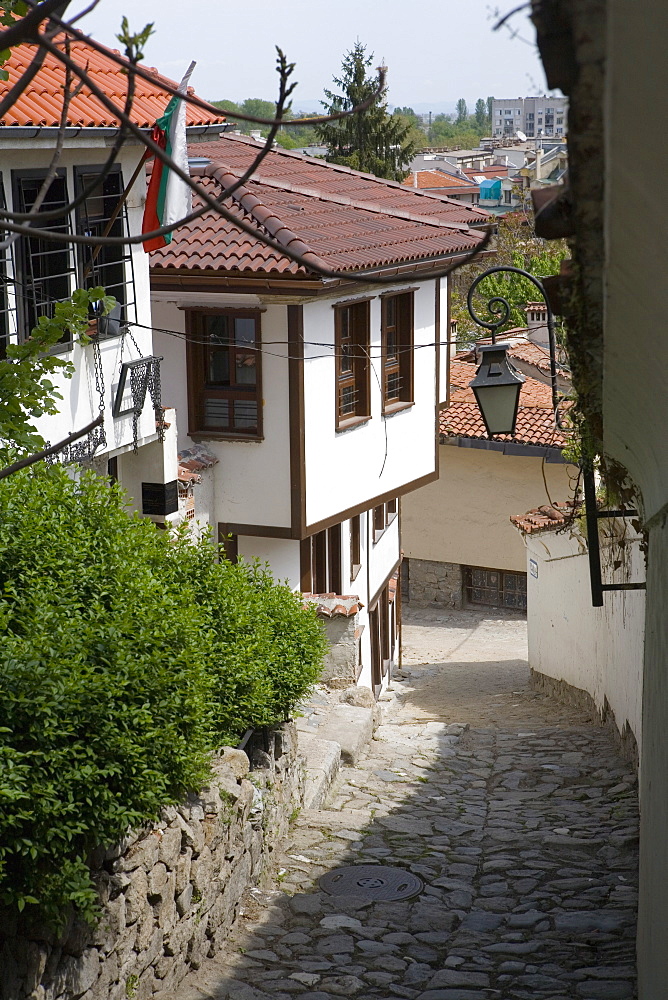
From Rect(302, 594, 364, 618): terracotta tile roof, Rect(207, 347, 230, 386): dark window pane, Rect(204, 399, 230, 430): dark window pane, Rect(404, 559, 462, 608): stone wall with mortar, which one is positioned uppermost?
Rect(207, 347, 230, 386): dark window pane

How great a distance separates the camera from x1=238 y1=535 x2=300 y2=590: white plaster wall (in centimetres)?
1349

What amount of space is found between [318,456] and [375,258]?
239cm

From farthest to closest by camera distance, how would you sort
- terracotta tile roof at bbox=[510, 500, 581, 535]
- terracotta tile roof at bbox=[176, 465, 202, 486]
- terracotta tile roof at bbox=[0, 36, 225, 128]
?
terracotta tile roof at bbox=[510, 500, 581, 535] < terracotta tile roof at bbox=[176, 465, 202, 486] < terracotta tile roof at bbox=[0, 36, 225, 128]

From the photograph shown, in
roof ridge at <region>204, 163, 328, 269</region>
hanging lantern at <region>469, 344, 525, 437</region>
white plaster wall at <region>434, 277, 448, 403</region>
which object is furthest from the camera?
white plaster wall at <region>434, 277, 448, 403</region>

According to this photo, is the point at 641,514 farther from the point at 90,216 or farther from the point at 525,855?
the point at 90,216

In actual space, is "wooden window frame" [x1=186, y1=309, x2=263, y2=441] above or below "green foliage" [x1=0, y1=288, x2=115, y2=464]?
below

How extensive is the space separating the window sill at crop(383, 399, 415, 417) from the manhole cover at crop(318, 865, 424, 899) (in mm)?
7404

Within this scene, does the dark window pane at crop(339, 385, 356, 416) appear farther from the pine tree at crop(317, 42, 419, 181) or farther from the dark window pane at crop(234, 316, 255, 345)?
the pine tree at crop(317, 42, 419, 181)

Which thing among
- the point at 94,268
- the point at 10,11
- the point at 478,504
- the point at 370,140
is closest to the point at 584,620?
the point at 94,268

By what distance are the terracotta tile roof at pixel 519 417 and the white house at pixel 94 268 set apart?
11667mm

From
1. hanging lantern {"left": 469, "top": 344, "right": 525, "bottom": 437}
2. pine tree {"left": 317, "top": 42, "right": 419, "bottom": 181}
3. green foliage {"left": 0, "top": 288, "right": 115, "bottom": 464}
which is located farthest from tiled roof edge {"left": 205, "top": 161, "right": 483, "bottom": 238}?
pine tree {"left": 317, "top": 42, "right": 419, "bottom": 181}

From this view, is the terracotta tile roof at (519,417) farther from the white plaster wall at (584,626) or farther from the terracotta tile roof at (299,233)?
the terracotta tile roof at (299,233)

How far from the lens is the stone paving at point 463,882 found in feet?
19.8

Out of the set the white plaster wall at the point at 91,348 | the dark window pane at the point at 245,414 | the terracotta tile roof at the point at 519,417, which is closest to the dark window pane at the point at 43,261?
the white plaster wall at the point at 91,348
